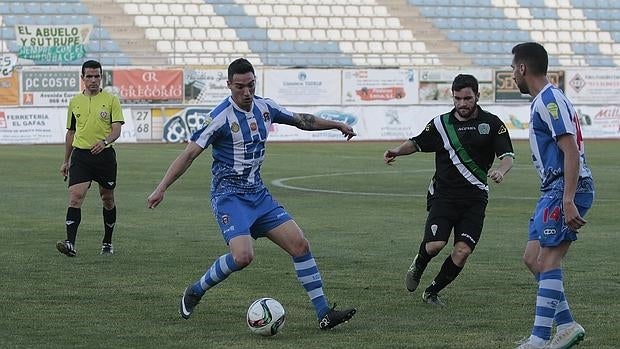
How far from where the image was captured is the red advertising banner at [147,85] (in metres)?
40.6

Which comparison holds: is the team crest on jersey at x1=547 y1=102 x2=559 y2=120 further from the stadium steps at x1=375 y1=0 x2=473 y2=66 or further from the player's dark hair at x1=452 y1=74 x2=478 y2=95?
the stadium steps at x1=375 y1=0 x2=473 y2=66

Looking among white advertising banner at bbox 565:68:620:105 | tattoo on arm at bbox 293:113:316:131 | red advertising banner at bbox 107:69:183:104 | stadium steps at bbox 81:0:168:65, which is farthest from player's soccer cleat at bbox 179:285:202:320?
white advertising banner at bbox 565:68:620:105

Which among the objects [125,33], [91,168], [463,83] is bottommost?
[91,168]

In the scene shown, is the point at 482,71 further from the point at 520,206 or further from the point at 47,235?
the point at 47,235

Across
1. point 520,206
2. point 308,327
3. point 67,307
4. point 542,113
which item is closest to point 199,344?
point 308,327

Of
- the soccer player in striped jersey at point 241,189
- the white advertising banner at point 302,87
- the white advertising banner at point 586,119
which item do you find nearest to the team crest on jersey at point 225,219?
the soccer player in striped jersey at point 241,189

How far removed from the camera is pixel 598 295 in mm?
10359

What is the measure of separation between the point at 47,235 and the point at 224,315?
21.0 ft

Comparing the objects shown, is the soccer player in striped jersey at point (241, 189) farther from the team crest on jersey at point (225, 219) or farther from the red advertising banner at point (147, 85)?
the red advertising banner at point (147, 85)

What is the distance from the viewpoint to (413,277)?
→ 10375 mm

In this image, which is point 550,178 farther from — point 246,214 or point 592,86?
point 592,86

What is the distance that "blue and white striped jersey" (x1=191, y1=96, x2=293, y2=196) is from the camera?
A: 29.1 feet

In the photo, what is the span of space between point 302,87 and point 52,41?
8286 millimetres

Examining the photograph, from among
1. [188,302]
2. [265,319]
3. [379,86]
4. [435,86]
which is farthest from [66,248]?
[435,86]
